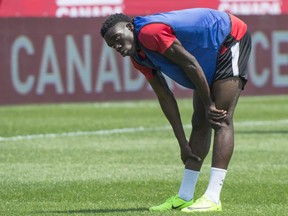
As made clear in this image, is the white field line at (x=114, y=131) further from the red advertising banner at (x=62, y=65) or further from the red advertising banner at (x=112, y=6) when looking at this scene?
the red advertising banner at (x=112, y=6)

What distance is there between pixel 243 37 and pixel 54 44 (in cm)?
1558

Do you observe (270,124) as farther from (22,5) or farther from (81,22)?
(22,5)

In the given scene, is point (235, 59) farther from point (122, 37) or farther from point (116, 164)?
point (116, 164)

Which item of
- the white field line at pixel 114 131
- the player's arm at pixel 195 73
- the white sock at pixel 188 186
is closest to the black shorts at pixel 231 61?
the player's arm at pixel 195 73

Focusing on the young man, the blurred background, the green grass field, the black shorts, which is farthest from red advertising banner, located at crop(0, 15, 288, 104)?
the black shorts

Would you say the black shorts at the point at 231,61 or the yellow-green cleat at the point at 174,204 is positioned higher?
the black shorts at the point at 231,61

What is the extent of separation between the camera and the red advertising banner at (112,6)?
28.5m

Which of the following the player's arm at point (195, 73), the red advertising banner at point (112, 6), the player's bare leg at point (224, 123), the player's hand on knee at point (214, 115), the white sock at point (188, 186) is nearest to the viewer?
the player's arm at point (195, 73)

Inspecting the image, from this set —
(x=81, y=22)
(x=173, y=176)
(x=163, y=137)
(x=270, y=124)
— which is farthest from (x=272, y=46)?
(x=173, y=176)

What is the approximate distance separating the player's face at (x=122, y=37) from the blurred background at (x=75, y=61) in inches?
594

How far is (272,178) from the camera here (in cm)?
1207

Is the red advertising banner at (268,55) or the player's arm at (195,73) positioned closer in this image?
the player's arm at (195,73)

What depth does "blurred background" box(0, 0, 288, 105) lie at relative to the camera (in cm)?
2455

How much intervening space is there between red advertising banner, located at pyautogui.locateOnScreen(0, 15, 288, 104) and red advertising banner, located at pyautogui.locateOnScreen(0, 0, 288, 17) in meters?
2.66
